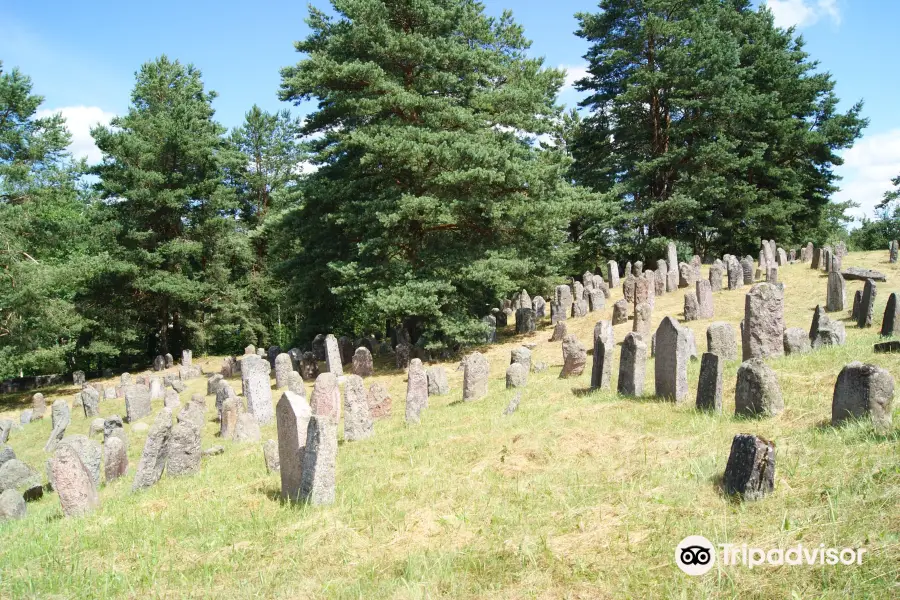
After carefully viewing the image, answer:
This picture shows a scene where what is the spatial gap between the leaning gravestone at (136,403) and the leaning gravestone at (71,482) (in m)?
9.15

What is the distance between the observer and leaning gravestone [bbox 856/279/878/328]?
440 inches

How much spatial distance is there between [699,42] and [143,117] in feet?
88.3

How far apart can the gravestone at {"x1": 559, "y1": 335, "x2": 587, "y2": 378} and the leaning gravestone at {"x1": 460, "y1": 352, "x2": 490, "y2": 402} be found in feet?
5.52

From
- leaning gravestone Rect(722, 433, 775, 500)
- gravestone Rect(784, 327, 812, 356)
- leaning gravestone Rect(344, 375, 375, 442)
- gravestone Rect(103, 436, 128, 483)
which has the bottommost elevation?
gravestone Rect(103, 436, 128, 483)

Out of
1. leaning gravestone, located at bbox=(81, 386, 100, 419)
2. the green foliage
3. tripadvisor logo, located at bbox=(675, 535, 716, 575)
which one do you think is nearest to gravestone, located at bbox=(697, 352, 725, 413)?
tripadvisor logo, located at bbox=(675, 535, 716, 575)

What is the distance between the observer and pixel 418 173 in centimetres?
1698

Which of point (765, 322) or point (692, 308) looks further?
point (692, 308)

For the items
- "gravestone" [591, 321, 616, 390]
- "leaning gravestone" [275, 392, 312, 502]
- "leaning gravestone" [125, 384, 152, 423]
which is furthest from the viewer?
"leaning gravestone" [125, 384, 152, 423]

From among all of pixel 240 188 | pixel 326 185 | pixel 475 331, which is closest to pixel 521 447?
pixel 475 331

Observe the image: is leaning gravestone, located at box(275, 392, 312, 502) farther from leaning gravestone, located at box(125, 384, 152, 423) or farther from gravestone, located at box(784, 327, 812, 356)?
leaning gravestone, located at box(125, 384, 152, 423)

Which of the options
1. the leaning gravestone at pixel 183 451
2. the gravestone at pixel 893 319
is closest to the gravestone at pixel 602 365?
the gravestone at pixel 893 319

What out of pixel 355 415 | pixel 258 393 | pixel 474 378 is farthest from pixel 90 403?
pixel 474 378

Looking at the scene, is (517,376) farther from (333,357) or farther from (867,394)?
(333,357)

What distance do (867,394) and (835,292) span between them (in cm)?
997
